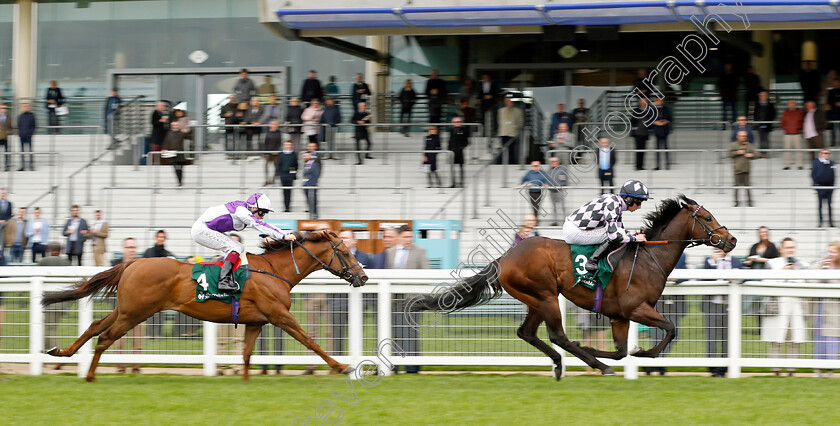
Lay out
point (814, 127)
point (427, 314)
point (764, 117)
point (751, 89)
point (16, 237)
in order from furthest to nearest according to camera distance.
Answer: point (751, 89) < point (764, 117) < point (814, 127) < point (16, 237) < point (427, 314)

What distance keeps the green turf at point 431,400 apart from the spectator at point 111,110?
999 cm

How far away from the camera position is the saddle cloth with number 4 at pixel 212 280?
302 inches

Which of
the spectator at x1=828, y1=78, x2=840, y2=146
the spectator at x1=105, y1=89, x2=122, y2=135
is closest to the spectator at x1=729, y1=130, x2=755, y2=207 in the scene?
the spectator at x1=828, y1=78, x2=840, y2=146

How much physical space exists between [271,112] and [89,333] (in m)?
9.18

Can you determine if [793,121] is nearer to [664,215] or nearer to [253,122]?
[664,215]

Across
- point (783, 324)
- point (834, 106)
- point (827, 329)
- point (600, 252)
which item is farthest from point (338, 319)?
point (834, 106)

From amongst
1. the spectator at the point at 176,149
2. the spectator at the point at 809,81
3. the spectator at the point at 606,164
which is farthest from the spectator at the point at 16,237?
the spectator at the point at 809,81

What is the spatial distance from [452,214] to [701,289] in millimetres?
6216

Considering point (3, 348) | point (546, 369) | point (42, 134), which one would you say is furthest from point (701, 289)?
point (42, 134)

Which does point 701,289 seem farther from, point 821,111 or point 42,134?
point 42,134

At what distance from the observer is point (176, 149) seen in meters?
15.4

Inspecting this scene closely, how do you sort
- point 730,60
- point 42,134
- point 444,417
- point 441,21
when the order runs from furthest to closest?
point 42,134 < point 730,60 < point 441,21 < point 444,417

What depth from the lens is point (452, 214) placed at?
13.9m

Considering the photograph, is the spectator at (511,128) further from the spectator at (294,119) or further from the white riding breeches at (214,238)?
the white riding breeches at (214,238)
